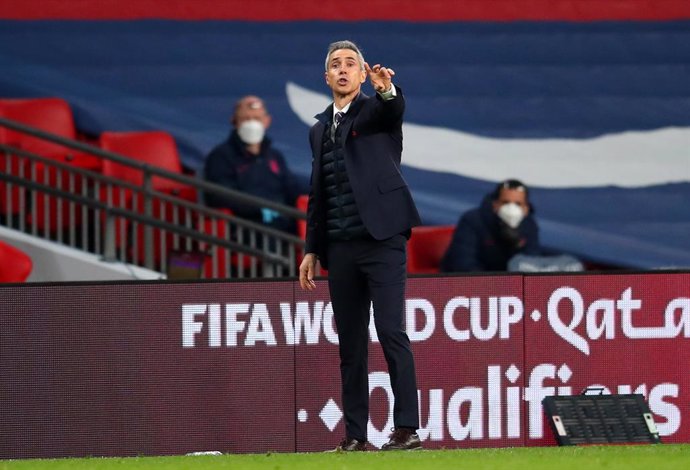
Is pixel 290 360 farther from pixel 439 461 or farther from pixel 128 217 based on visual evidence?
pixel 128 217

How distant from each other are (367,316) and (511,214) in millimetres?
4637

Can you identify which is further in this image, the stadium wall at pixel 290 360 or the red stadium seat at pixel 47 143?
the red stadium seat at pixel 47 143

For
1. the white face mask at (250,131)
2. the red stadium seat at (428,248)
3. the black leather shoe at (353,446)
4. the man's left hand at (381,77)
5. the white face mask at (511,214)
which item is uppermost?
the man's left hand at (381,77)

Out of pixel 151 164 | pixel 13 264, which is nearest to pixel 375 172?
pixel 13 264

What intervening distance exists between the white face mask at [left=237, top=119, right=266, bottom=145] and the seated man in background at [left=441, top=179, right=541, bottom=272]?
1.53 m

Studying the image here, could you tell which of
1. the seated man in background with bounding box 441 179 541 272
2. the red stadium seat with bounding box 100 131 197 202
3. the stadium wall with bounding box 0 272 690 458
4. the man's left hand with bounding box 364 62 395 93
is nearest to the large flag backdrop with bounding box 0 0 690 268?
the red stadium seat with bounding box 100 131 197 202

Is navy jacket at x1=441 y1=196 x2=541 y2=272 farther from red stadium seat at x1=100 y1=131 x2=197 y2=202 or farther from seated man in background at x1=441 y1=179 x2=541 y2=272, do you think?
red stadium seat at x1=100 y1=131 x2=197 y2=202

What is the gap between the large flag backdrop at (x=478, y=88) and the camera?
1131 centimetres

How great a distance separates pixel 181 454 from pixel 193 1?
16.8ft

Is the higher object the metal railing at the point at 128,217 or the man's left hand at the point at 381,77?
the man's left hand at the point at 381,77

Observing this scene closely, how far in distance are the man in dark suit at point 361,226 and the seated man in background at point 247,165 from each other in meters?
4.52

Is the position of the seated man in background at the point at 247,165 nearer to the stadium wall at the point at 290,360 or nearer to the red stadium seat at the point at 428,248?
the red stadium seat at the point at 428,248

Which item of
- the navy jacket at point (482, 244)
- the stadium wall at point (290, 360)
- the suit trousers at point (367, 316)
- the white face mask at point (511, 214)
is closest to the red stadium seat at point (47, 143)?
the navy jacket at point (482, 244)

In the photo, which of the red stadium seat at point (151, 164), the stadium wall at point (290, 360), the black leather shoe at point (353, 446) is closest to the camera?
the black leather shoe at point (353, 446)
